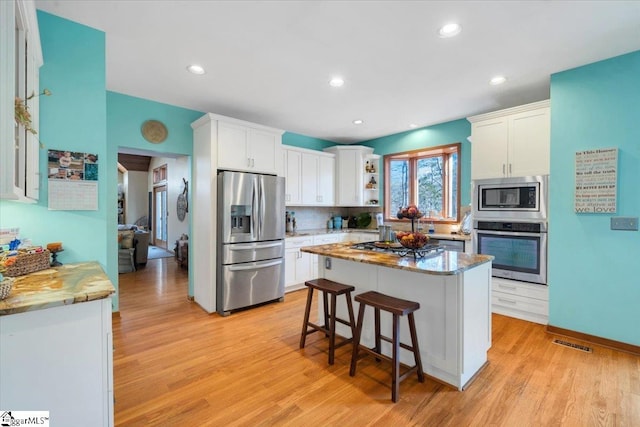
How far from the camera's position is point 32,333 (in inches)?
47.8

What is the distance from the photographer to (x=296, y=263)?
4488 millimetres

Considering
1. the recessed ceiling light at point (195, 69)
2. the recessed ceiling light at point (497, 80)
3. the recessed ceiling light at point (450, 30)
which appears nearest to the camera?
the recessed ceiling light at point (450, 30)

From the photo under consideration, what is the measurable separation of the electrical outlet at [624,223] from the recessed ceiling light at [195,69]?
13.5 feet

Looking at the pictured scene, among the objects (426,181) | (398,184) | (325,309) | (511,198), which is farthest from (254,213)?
(511,198)

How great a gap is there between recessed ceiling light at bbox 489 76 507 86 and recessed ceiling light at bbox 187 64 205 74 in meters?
3.00

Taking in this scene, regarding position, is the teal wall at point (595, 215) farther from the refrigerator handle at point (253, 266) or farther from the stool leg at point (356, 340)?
the refrigerator handle at point (253, 266)

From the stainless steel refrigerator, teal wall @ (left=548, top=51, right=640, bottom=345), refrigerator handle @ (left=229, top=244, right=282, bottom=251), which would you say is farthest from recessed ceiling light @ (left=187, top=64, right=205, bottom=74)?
teal wall @ (left=548, top=51, right=640, bottom=345)

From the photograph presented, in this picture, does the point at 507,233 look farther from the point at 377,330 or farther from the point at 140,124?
the point at 140,124

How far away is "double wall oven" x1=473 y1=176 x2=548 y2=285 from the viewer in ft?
10.4

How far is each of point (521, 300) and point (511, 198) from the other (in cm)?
117

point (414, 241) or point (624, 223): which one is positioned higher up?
point (624, 223)

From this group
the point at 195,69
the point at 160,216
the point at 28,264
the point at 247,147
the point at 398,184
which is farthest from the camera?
the point at 160,216

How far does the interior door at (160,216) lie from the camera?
8.93m

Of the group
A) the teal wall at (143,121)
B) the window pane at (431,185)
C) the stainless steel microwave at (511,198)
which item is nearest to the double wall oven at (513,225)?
the stainless steel microwave at (511,198)
